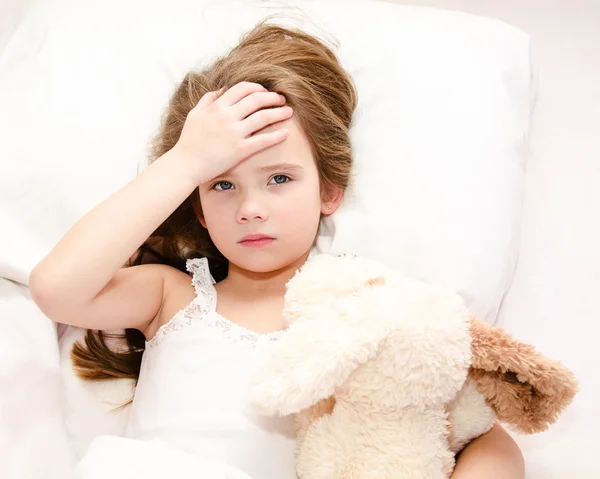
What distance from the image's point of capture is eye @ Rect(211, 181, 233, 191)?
1133mm

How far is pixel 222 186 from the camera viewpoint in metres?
1.14

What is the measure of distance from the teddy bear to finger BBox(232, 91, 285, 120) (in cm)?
26

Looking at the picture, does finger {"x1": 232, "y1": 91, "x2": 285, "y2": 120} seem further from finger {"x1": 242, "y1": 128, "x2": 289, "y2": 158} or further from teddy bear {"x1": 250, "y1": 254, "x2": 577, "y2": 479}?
teddy bear {"x1": 250, "y1": 254, "x2": 577, "y2": 479}

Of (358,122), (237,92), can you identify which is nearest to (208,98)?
(237,92)

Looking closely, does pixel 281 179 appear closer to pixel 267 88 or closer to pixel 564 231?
pixel 267 88

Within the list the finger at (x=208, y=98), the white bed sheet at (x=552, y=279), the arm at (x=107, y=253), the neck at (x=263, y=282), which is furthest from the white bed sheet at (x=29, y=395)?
the finger at (x=208, y=98)

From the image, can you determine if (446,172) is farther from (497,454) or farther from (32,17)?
(32,17)

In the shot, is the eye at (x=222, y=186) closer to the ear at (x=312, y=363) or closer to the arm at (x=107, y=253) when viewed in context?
the arm at (x=107, y=253)

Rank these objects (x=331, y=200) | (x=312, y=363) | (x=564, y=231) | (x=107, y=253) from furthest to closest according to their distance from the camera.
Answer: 1. (x=564, y=231)
2. (x=331, y=200)
3. (x=107, y=253)
4. (x=312, y=363)

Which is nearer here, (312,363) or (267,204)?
(312,363)

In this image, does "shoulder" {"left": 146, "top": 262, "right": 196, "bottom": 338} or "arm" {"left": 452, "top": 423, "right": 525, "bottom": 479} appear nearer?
"arm" {"left": 452, "top": 423, "right": 525, "bottom": 479}

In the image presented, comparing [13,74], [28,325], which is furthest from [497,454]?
[13,74]

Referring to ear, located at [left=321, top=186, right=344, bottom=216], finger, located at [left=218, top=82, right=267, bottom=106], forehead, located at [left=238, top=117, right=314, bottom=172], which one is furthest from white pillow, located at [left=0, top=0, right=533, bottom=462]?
finger, located at [left=218, top=82, right=267, bottom=106]

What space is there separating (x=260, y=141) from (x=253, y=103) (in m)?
0.06
